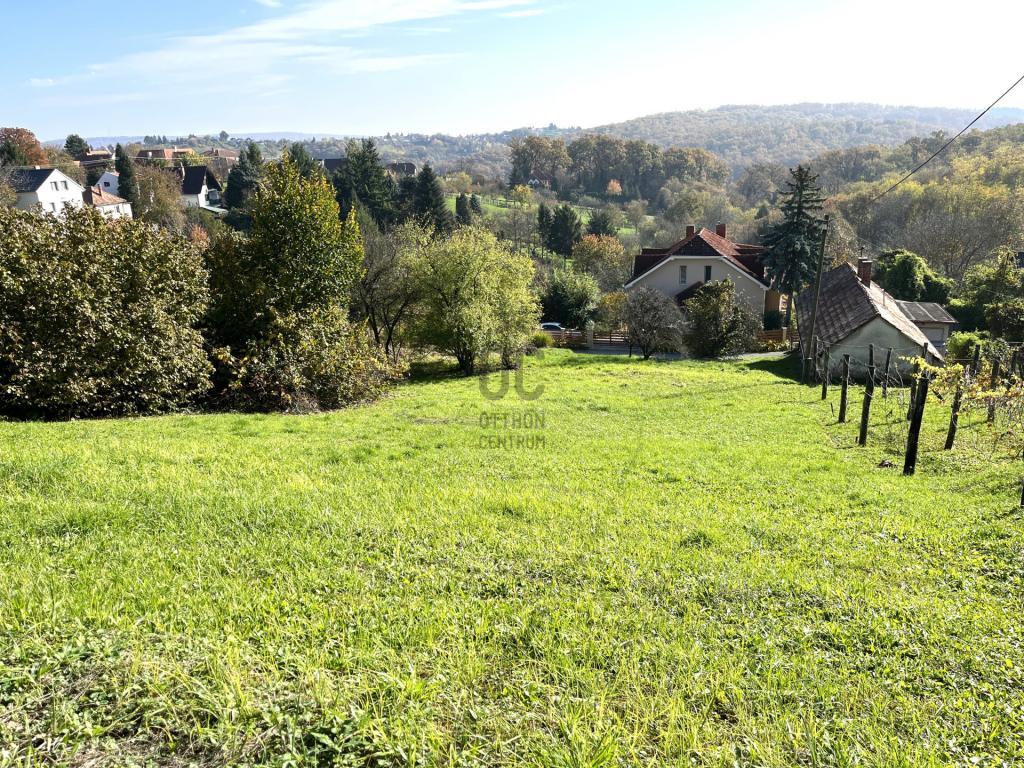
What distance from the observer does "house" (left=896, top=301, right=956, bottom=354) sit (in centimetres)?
2992

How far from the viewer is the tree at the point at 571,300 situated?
38.5 metres

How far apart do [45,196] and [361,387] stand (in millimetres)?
54337

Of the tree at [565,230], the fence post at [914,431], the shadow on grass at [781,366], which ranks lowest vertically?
the shadow on grass at [781,366]

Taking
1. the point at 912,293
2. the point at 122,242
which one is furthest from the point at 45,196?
the point at 912,293

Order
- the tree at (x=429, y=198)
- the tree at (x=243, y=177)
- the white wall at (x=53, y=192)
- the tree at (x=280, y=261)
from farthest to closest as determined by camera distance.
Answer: the tree at (x=243, y=177)
the tree at (x=429, y=198)
the white wall at (x=53, y=192)
the tree at (x=280, y=261)

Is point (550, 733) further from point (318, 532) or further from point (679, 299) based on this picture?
point (679, 299)

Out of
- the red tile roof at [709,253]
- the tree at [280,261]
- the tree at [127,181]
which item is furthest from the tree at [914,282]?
the tree at [127,181]

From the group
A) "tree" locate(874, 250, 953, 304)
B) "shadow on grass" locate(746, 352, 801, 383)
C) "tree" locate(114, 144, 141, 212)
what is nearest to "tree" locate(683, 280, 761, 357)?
"shadow on grass" locate(746, 352, 801, 383)

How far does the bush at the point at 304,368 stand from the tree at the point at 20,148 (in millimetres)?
64668

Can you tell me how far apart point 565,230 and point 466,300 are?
4000 centimetres

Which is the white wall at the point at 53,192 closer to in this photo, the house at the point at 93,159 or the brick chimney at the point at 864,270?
the house at the point at 93,159

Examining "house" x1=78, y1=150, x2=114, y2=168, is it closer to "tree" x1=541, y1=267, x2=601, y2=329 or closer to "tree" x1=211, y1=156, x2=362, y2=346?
"tree" x1=541, y1=267, x2=601, y2=329

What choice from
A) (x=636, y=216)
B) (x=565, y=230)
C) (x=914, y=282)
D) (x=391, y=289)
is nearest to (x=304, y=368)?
(x=391, y=289)

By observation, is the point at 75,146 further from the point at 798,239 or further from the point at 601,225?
the point at 798,239
